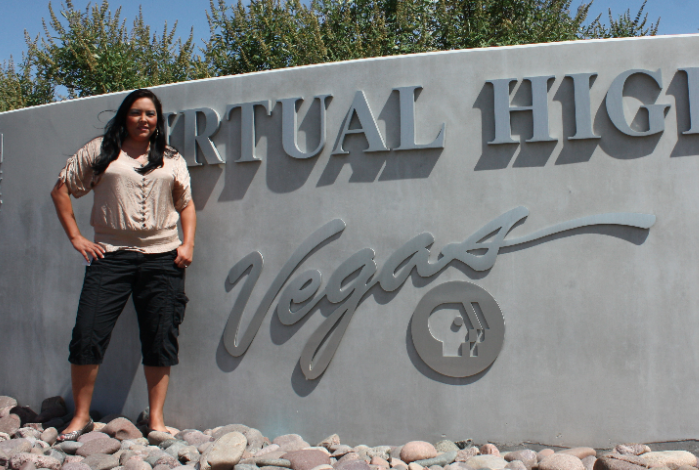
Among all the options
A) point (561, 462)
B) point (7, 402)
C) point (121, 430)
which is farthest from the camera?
point (7, 402)

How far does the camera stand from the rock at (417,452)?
285 cm

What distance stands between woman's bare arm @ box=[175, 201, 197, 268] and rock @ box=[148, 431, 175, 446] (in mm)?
870

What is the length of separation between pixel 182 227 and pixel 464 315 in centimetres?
160

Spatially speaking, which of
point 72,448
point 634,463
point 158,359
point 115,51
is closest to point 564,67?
point 634,463

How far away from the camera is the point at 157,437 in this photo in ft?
10.3

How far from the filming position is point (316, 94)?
10.6ft

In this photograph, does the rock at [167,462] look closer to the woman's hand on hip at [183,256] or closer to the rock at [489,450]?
the woman's hand on hip at [183,256]

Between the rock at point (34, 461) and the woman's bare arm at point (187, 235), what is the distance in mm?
1087

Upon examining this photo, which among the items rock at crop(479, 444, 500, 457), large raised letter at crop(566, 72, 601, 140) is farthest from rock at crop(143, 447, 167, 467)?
large raised letter at crop(566, 72, 601, 140)

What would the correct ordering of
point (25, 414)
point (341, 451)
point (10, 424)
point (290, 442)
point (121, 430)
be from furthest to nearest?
1. point (25, 414)
2. point (10, 424)
3. point (121, 430)
4. point (290, 442)
5. point (341, 451)

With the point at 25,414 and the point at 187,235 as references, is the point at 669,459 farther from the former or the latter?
the point at 25,414

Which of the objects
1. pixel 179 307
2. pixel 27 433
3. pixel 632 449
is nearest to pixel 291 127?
pixel 179 307

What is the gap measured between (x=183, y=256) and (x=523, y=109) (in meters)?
1.89

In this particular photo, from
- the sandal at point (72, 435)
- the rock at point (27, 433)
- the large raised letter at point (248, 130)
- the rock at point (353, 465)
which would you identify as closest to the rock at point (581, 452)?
the rock at point (353, 465)
